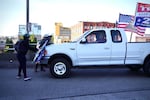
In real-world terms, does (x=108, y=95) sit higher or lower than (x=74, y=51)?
lower

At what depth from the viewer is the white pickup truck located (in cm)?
1099

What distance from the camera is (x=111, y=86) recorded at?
30.5 feet

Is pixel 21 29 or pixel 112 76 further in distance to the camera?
pixel 21 29

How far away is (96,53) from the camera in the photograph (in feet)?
36.4

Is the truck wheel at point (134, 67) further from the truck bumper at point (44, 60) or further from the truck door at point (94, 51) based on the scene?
the truck bumper at point (44, 60)

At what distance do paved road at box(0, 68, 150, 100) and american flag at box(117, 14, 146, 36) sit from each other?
584 centimetres

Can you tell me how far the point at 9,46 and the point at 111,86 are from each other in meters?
11.2

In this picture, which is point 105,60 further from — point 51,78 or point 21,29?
point 21,29

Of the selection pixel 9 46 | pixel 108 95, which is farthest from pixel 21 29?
pixel 108 95

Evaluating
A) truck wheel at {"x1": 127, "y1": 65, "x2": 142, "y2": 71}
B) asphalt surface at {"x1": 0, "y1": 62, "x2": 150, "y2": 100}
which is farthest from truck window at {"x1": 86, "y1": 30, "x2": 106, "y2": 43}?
truck wheel at {"x1": 127, "y1": 65, "x2": 142, "y2": 71}

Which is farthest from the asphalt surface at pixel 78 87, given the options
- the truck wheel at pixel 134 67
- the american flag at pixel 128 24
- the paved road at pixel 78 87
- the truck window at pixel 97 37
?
the american flag at pixel 128 24

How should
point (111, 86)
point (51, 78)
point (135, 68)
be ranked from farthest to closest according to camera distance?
point (135, 68)
point (51, 78)
point (111, 86)

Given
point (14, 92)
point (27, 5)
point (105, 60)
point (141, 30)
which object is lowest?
point (14, 92)

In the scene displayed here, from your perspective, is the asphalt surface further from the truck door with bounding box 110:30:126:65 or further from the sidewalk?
the sidewalk
